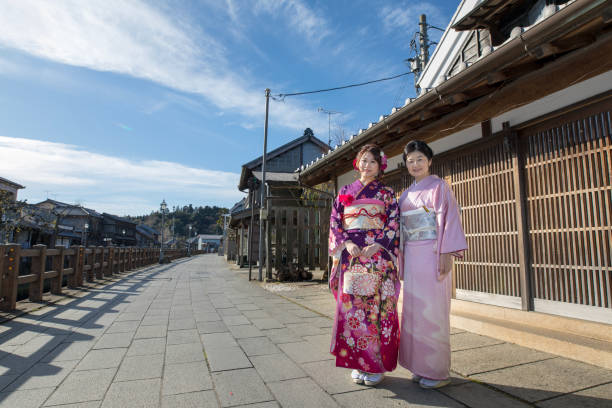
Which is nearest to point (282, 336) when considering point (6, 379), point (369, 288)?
point (369, 288)

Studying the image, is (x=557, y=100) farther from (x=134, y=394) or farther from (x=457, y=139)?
(x=134, y=394)

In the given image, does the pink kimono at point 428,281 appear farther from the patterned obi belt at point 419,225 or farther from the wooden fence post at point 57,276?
the wooden fence post at point 57,276

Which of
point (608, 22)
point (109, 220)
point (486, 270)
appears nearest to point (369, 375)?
point (486, 270)

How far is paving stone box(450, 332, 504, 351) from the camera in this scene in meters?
3.55

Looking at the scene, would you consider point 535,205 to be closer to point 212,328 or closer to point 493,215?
point 493,215

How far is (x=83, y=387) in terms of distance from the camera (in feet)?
8.36

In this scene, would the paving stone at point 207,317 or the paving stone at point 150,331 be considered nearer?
the paving stone at point 150,331

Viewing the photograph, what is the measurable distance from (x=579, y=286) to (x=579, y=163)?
121cm

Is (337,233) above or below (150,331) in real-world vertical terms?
above

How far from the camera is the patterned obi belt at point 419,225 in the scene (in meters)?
2.68

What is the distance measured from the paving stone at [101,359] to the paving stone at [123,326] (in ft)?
3.16

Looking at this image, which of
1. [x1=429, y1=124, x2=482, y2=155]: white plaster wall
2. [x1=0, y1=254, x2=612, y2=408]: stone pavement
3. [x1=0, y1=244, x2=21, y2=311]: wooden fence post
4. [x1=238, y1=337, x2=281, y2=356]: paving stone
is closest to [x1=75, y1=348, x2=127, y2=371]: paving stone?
[x1=0, y1=254, x2=612, y2=408]: stone pavement

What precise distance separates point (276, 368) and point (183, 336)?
170cm

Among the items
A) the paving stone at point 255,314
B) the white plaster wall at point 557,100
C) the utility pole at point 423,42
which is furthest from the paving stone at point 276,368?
the utility pole at point 423,42
